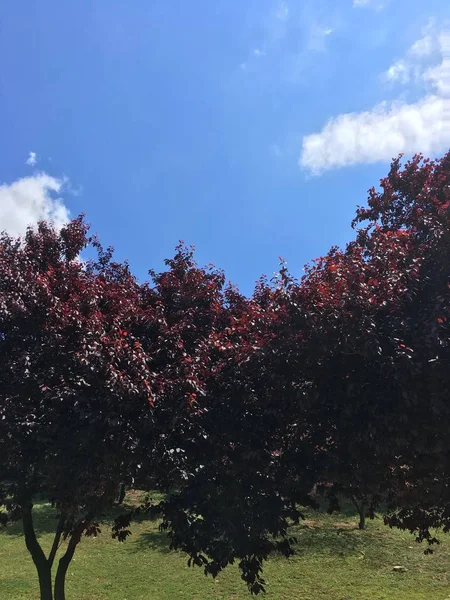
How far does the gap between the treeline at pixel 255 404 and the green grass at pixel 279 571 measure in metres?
5.54

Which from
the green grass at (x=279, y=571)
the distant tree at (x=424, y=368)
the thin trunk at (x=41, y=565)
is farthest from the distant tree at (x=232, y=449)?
the green grass at (x=279, y=571)

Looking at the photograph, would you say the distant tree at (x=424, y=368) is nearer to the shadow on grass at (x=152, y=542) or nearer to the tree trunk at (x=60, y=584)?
the tree trunk at (x=60, y=584)

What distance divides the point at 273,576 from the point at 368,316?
867cm

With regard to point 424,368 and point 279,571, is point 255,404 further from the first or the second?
point 279,571

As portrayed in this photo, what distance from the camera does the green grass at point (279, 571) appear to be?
9070 mm

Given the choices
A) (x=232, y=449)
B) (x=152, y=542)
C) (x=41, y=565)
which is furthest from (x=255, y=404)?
(x=152, y=542)

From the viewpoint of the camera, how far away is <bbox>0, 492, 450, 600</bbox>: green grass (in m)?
9.07

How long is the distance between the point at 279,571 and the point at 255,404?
8036 millimetres

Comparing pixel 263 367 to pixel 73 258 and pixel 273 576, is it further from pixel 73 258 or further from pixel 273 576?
pixel 273 576

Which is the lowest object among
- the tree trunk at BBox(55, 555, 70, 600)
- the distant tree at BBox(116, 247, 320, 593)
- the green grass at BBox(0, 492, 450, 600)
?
the green grass at BBox(0, 492, 450, 600)

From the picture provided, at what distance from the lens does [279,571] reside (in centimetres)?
1044

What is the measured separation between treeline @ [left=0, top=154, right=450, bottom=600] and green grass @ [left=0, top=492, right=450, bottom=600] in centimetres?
554

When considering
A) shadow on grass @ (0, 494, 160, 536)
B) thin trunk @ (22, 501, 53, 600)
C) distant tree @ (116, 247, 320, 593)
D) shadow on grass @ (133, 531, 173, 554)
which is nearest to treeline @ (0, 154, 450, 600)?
distant tree @ (116, 247, 320, 593)

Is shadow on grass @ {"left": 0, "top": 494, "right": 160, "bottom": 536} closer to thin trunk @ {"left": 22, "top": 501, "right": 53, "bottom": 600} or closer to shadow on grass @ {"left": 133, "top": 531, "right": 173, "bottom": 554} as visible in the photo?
shadow on grass @ {"left": 133, "top": 531, "right": 173, "bottom": 554}
